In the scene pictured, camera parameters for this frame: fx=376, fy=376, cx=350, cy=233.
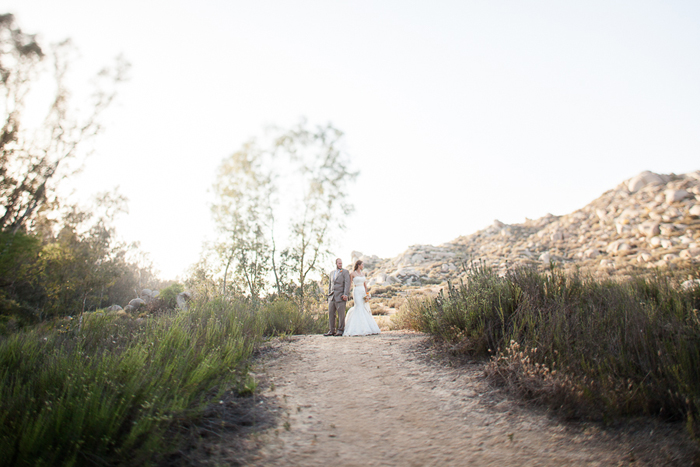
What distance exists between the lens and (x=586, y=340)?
4.83 metres

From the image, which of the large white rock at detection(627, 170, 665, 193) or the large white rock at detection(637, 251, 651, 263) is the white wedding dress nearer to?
the large white rock at detection(637, 251, 651, 263)

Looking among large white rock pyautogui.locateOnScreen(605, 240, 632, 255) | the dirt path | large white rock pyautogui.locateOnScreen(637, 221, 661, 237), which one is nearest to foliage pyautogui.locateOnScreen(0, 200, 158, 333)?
the dirt path

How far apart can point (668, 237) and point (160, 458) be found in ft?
172

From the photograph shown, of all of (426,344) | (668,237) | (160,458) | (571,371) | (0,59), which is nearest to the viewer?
(160,458)

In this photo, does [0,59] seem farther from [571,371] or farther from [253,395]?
[571,371]

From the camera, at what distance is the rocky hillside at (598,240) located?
3972 cm

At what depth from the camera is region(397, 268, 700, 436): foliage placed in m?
3.88

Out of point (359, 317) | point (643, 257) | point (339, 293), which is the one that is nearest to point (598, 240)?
point (643, 257)

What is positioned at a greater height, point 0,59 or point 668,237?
point 0,59

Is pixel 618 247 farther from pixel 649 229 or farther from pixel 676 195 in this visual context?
pixel 676 195

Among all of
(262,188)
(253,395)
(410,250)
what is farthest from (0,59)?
(410,250)

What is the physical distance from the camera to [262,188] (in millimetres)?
16375

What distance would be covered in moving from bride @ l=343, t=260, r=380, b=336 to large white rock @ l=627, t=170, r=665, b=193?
205 ft

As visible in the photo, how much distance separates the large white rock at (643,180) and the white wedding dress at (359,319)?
62.5 m
